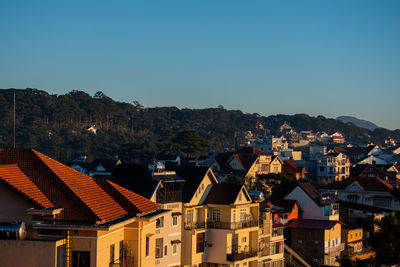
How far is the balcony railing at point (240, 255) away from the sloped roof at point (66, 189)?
21.9 meters

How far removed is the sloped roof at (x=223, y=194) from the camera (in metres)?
41.8

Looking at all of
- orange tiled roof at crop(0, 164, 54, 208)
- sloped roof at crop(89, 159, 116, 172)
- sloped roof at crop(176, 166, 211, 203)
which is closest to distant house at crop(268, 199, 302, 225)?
sloped roof at crop(176, 166, 211, 203)

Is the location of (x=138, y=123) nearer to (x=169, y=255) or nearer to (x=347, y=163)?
(x=347, y=163)

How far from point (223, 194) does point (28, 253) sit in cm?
2611

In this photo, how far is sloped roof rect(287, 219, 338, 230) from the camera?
50575 mm

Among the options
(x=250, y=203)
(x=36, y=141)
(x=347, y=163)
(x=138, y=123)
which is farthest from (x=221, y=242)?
(x=138, y=123)

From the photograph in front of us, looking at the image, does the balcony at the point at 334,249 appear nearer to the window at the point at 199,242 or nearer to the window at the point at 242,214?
the window at the point at 242,214

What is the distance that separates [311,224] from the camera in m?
51.8

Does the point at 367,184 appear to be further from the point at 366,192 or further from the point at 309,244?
the point at 309,244

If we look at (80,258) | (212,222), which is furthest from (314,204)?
(80,258)

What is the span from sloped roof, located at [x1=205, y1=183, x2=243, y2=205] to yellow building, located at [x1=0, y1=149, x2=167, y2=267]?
72.0 ft

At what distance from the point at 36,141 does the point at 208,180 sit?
328 ft

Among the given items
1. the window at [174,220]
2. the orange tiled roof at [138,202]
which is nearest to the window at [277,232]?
the window at [174,220]

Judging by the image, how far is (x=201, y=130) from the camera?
199 meters
